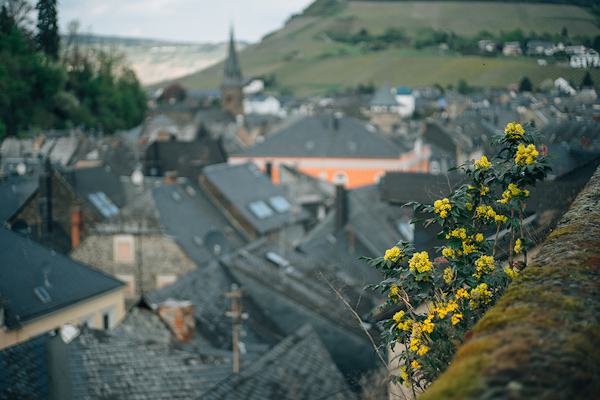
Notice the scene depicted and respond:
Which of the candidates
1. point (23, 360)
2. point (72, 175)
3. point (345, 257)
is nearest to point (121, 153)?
point (72, 175)

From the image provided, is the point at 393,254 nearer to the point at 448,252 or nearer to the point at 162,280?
the point at 448,252

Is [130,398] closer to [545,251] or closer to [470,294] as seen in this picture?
[470,294]

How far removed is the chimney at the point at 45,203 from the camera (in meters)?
24.6

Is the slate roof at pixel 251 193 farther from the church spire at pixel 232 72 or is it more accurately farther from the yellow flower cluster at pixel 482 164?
the church spire at pixel 232 72

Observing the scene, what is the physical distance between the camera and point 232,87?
115438mm

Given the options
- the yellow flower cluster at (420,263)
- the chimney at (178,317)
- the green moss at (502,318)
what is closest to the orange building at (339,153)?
the chimney at (178,317)

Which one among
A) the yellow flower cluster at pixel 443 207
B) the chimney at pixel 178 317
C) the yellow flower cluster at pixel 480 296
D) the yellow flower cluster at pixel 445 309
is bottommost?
the chimney at pixel 178 317

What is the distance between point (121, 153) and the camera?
145 feet

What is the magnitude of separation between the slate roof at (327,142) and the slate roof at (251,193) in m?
16.3

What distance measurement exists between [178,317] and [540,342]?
437 inches

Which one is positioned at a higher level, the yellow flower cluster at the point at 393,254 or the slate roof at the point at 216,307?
the yellow flower cluster at the point at 393,254

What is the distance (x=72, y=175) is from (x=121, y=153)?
17453 mm

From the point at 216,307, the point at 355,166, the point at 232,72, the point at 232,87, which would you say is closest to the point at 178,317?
the point at 216,307

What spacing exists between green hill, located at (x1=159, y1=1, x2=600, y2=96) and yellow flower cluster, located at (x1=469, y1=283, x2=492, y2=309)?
742cm
